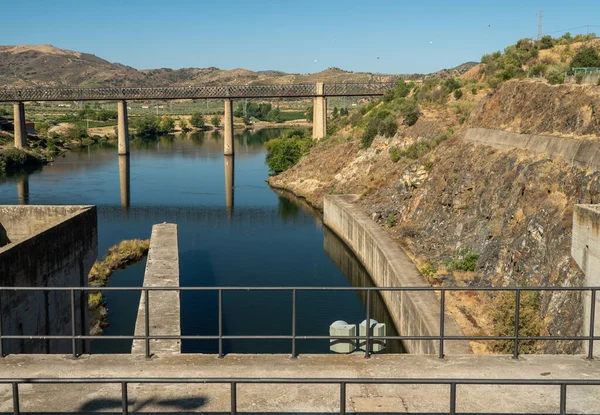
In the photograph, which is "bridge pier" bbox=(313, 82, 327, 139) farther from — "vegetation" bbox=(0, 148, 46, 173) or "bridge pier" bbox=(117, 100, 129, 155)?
"vegetation" bbox=(0, 148, 46, 173)

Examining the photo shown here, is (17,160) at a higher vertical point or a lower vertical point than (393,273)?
higher

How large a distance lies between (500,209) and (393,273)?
406 cm

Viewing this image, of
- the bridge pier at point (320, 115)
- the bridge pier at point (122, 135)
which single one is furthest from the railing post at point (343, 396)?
the bridge pier at point (122, 135)

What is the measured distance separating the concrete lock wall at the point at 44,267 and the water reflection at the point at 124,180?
104ft

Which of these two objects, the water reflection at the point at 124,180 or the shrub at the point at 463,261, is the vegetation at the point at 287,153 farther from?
the shrub at the point at 463,261

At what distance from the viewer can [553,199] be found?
19.0 meters

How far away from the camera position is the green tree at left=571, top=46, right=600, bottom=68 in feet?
105

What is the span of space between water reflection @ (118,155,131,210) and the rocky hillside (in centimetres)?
2029

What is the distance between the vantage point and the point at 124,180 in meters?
63.5

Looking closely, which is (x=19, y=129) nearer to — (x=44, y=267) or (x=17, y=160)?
(x=17, y=160)

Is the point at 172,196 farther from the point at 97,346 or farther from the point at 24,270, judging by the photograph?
the point at 24,270

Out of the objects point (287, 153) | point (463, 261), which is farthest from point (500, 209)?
point (287, 153)

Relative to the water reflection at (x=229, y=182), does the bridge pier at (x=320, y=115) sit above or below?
above

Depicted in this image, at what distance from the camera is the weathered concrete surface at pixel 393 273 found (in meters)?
16.8
